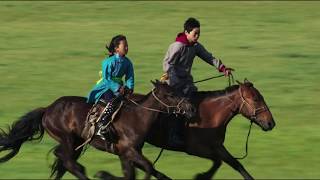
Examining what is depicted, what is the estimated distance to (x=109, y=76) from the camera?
1124cm

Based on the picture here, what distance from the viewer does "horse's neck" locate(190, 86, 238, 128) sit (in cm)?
1186

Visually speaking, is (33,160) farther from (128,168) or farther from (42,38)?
(42,38)

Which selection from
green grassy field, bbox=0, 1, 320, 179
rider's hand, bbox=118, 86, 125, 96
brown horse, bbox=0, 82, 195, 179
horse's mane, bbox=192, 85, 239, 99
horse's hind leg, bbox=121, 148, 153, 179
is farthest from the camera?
green grassy field, bbox=0, 1, 320, 179

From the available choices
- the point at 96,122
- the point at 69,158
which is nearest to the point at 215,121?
the point at 96,122

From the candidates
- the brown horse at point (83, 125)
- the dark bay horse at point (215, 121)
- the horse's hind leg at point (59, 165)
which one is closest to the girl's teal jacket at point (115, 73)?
the brown horse at point (83, 125)

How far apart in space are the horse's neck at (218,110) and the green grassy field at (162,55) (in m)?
0.91

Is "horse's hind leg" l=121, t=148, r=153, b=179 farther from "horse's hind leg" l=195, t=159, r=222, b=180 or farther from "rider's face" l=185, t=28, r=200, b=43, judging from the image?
→ "rider's face" l=185, t=28, r=200, b=43

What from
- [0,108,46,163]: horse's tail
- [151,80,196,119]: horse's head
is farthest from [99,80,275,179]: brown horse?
[0,108,46,163]: horse's tail

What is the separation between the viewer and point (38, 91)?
20547 mm

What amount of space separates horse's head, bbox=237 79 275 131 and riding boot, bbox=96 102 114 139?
6.03ft

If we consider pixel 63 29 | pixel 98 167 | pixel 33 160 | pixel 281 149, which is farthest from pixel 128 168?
pixel 63 29

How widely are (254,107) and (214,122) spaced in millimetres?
585

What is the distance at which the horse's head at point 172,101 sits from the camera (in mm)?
10977

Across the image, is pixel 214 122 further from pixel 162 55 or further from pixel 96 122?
pixel 162 55
